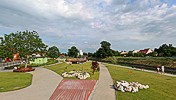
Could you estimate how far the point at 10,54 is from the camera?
31.6 metres

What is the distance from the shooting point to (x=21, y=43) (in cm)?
3175

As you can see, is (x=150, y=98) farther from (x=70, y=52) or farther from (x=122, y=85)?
(x=70, y=52)

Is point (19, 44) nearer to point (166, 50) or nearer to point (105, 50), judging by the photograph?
point (105, 50)

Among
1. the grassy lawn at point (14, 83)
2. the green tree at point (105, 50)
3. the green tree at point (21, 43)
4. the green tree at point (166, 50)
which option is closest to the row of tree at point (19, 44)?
the green tree at point (21, 43)

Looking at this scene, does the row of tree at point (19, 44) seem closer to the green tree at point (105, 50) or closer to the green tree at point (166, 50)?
the green tree at point (105, 50)

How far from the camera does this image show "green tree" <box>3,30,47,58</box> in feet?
103

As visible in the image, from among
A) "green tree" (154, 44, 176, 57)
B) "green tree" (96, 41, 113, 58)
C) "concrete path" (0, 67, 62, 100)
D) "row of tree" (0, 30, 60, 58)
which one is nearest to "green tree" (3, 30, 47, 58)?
"row of tree" (0, 30, 60, 58)

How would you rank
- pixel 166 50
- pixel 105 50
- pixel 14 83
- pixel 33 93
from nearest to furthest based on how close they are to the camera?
pixel 33 93, pixel 14 83, pixel 166 50, pixel 105 50

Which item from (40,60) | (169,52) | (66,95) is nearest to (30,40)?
(40,60)

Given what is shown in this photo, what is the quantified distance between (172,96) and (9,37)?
29.9 metres

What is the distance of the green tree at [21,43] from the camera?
31.5 m

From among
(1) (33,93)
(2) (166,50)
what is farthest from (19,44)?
(2) (166,50)

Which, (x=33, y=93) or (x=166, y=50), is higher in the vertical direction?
(x=166, y=50)

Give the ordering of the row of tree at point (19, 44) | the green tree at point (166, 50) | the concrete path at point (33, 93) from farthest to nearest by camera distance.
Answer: the green tree at point (166, 50) < the row of tree at point (19, 44) < the concrete path at point (33, 93)
